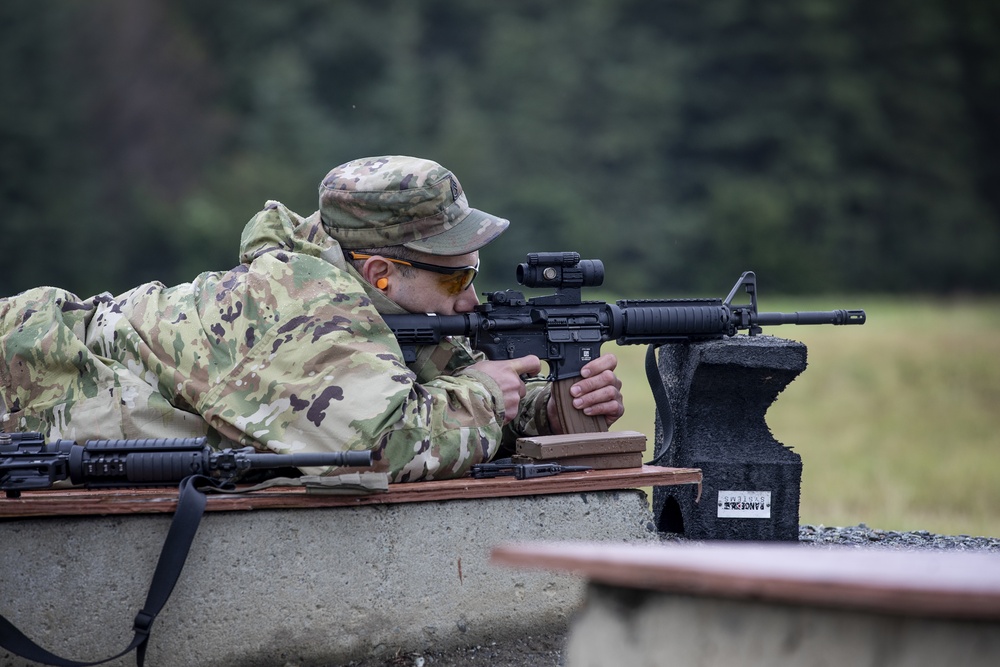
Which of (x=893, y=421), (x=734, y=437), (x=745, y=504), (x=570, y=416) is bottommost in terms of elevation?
(x=893, y=421)

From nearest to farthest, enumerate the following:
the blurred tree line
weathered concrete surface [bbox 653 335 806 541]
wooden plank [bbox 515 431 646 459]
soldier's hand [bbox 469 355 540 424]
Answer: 1. wooden plank [bbox 515 431 646 459]
2. soldier's hand [bbox 469 355 540 424]
3. weathered concrete surface [bbox 653 335 806 541]
4. the blurred tree line

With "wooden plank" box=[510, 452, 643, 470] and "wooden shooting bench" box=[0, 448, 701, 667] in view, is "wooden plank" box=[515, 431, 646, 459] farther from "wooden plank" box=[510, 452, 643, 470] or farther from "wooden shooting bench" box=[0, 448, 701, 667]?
"wooden shooting bench" box=[0, 448, 701, 667]

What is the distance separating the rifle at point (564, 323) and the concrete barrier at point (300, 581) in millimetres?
748

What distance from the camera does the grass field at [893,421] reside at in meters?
10.7

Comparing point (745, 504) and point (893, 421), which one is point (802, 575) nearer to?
point (745, 504)

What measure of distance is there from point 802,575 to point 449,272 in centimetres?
336

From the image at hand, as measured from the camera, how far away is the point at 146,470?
4543mm

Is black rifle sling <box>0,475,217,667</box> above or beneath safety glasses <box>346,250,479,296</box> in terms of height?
beneath

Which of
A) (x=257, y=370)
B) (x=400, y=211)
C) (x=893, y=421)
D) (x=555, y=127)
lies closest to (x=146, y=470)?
(x=257, y=370)

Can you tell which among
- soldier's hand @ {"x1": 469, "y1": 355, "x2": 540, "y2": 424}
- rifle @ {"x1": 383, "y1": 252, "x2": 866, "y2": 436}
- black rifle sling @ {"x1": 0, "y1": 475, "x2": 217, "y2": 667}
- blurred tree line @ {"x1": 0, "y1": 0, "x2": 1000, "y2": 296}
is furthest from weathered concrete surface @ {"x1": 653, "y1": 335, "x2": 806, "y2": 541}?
blurred tree line @ {"x1": 0, "y1": 0, "x2": 1000, "y2": 296}

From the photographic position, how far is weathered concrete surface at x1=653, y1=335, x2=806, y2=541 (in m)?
5.93

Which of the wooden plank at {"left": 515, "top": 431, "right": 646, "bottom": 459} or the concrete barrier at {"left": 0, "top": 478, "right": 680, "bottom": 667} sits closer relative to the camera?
the concrete barrier at {"left": 0, "top": 478, "right": 680, "bottom": 667}

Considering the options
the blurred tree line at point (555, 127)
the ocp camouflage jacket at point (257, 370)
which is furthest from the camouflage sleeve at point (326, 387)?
the blurred tree line at point (555, 127)

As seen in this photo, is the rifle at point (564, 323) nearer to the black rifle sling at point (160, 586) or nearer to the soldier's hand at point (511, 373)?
the soldier's hand at point (511, 373)
